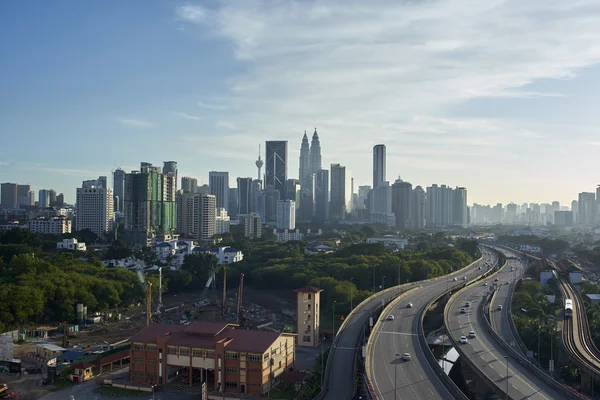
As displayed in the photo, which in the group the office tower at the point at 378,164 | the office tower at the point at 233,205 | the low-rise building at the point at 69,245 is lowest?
the low-rise building at the point at 69,245

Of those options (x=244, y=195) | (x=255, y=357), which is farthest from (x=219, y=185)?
(x=255, y=357)

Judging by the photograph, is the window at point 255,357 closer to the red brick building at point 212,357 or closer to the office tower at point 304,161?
the red brick building at point 212,357

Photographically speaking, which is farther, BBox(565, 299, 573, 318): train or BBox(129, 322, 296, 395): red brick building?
BBox(565, 299, 573, 318): train

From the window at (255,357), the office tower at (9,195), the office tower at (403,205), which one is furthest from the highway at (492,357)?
the office tower at (9,195)

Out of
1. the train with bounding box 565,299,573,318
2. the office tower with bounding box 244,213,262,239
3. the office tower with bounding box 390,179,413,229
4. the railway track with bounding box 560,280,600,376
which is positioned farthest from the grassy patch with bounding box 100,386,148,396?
the office tower with bounding box 390,179,413,229

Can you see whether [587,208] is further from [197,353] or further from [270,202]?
[197,353]

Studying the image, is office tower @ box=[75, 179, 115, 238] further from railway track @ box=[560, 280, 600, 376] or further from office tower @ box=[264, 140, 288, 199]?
office tower @ box=[264, 140, 288, 199]

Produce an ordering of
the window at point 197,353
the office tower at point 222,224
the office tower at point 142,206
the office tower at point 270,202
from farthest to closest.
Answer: the office tower at point 270,202 → the office tower at point 222,224 → the office tower at point 142,206 → the window at point 197,353
